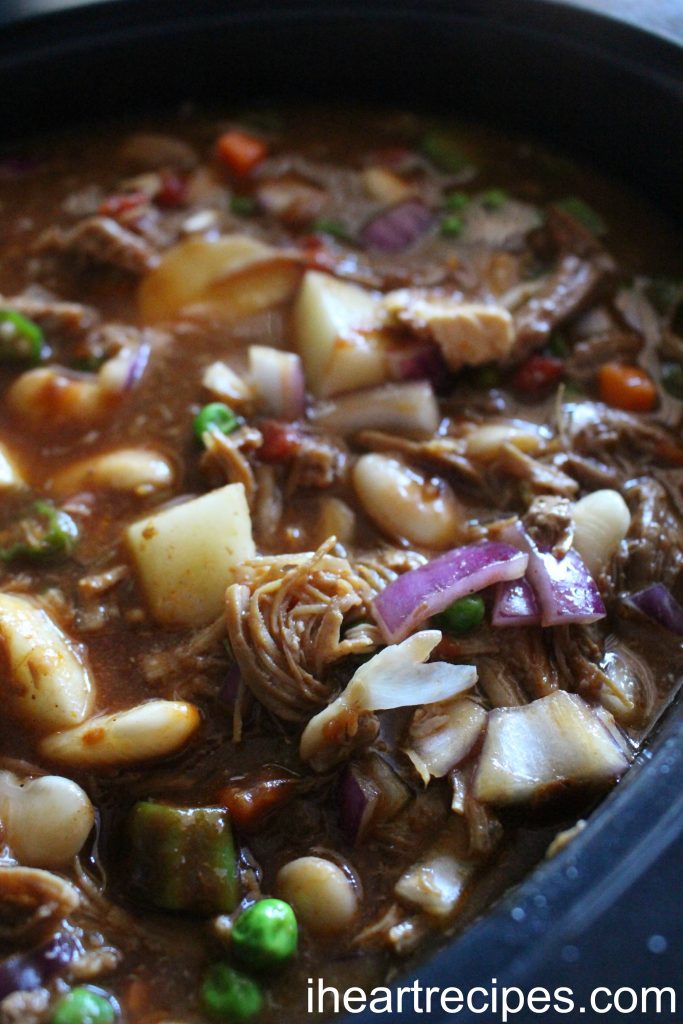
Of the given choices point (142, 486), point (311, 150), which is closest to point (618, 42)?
point (311, 150)

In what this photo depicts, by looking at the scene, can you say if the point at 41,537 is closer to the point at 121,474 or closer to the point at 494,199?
the point at 121,474

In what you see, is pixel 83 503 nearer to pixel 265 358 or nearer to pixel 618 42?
pixel 265 358

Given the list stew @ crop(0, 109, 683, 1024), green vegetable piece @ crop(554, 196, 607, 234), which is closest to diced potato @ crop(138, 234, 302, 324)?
stew @ crop(0, 109, 683, 1024)

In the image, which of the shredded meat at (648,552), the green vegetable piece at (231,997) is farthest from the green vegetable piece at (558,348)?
the green vegetable piece at (231,997)

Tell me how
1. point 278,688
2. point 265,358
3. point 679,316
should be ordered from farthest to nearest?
point 679,316 → point 265,358 → point 278,688

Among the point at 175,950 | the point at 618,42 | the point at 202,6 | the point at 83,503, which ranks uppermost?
the point at 618,42
